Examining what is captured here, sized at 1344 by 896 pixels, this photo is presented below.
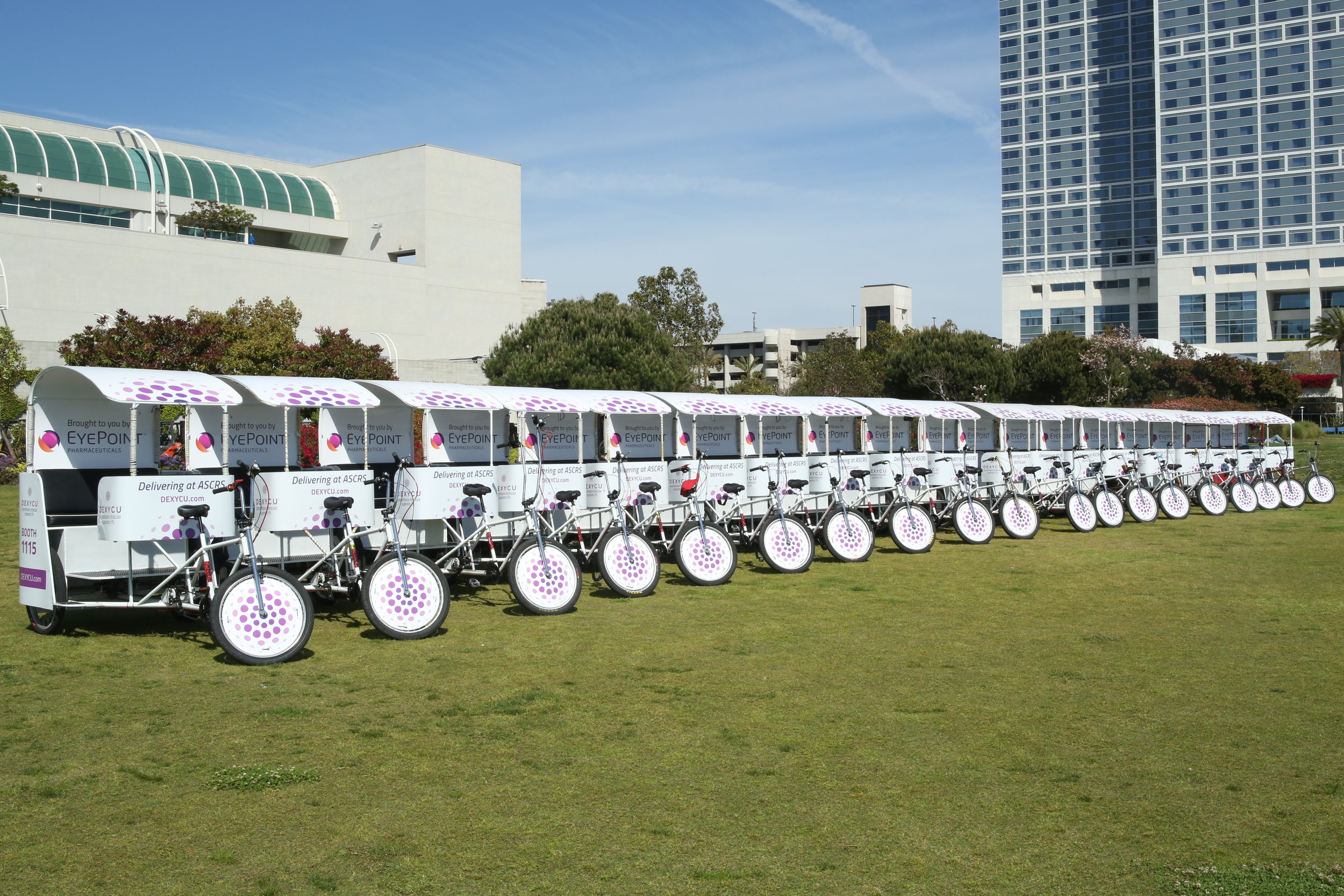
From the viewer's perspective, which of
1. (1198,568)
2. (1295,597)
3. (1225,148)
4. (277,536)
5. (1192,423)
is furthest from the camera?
(1225,148)

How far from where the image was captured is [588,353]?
3375 centimetres

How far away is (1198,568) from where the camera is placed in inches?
556

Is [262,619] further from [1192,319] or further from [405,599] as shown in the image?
[1192,319]

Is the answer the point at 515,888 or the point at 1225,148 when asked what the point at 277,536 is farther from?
the point at 1225,148

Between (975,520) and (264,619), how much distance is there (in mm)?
11893

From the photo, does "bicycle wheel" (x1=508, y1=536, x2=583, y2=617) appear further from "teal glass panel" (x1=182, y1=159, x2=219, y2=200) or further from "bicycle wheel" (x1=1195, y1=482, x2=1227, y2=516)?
"teal glass panel" (x1=182, y1=159, x2=219, y2=200)

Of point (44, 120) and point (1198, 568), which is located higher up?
point (44, 120)

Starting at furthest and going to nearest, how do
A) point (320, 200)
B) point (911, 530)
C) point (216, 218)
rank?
1. point (320, 200)
2. point (216, 218)
3. point (911, 530)

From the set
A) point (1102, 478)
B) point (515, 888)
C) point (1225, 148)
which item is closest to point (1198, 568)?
point (1102, 478)

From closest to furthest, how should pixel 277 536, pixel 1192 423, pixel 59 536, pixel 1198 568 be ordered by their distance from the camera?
pixel 59 536 → pixel 277 536 → pixel 1198 568 → pixel 1192 423

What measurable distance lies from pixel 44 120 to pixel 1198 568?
53.1 meters

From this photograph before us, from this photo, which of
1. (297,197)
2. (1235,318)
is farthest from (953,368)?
(1235,318)

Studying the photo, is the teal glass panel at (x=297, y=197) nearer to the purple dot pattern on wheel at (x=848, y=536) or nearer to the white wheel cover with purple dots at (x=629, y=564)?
the purple dot pattern on wheel at (x=848, y=536)

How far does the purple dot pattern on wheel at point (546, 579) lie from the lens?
10562 mm
